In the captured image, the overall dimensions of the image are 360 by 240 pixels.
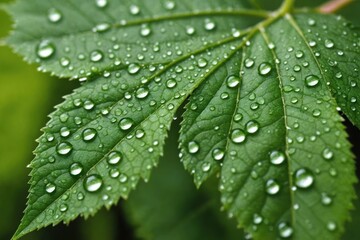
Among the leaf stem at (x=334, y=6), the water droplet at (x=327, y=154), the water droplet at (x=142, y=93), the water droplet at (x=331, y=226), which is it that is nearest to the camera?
the water droplet at (x=331, y=226)

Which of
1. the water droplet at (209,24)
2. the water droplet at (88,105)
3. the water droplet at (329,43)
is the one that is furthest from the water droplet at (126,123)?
the water droplet at (329,43)

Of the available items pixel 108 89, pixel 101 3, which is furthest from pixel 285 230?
pixel 101 3

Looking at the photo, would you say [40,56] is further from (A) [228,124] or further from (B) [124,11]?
(A) [228,124]

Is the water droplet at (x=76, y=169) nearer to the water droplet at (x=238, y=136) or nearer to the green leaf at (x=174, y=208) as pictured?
the water droplet at (x=238, y=136)

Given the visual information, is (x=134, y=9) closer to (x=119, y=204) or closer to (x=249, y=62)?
(x=249, y=62)

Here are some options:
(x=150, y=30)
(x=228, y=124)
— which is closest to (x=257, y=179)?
(x=228, y=124)

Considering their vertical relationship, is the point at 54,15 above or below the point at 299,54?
above
